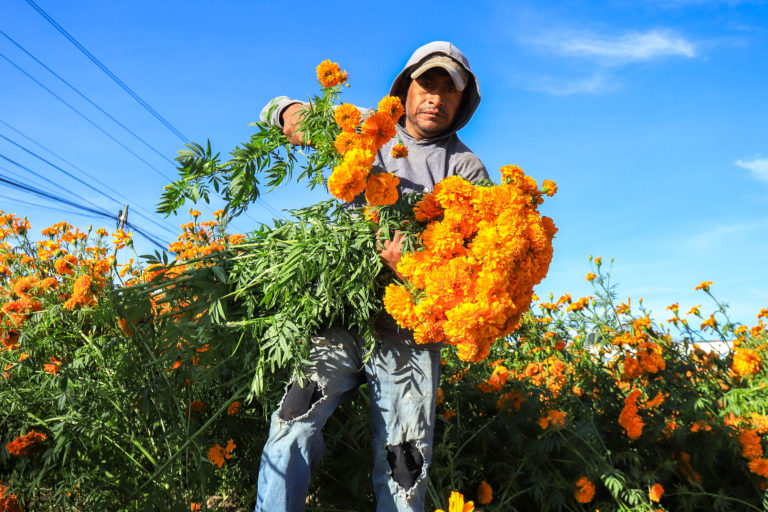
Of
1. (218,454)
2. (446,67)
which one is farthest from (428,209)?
(218,454)

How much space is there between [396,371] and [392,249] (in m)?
0.56

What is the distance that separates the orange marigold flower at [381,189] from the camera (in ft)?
5.76

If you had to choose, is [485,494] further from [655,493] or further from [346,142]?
[346,142]

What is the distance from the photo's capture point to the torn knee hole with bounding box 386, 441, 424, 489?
2033 millimetres

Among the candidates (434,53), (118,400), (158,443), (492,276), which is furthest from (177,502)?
(434,53)

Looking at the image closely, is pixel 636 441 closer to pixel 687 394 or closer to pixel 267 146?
pixel 687 394

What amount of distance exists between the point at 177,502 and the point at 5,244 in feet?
7.98

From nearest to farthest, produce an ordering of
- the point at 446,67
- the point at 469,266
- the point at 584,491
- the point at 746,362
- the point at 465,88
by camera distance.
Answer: the point at 469,266
the point at 446,67
the point at 465,88
the point at 584,491
the point at 746,362

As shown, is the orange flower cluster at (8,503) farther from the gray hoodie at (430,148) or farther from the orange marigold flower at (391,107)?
the orange marigold flower at (391,107)

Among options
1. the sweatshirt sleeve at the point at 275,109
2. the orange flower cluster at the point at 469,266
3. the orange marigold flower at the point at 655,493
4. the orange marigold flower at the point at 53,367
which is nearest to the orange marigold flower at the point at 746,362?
the orange marigold flower at the point at 655,493

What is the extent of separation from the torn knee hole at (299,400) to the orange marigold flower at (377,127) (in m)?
0.90

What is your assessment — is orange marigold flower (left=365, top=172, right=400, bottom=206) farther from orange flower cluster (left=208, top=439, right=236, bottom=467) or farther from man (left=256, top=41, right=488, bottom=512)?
orange flower cluster (left=208, top=439, right=236, bottom=467)

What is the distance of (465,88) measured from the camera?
2.44m

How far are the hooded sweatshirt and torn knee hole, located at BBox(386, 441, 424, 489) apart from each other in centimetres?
40
